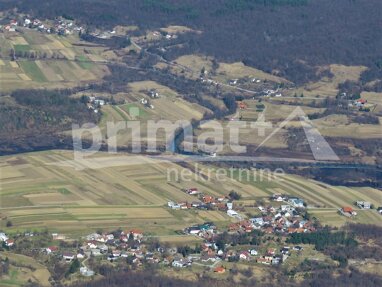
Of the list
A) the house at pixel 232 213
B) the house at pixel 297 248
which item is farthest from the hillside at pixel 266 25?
the house at pixel 297 248

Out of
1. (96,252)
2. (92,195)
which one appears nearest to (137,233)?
(96,252)

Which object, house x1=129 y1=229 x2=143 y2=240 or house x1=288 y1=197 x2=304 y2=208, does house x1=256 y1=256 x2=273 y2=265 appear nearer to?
house x1=129 y1=229 x2=143 y2=240

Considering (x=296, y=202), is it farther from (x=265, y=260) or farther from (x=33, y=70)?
(x=33, y=70)

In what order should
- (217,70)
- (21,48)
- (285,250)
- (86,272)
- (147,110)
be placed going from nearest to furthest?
(86,272) → (285,250) → (147,110) → (217,70) → (21,48)

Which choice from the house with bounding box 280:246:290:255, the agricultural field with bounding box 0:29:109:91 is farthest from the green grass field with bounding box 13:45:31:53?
the house with bounding box 280:246:290:255

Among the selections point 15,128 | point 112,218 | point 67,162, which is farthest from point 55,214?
point 15,128

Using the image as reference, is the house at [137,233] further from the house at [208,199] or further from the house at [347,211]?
the house at [347,211]

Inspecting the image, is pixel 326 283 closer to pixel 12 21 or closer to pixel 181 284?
pixel 181 284
